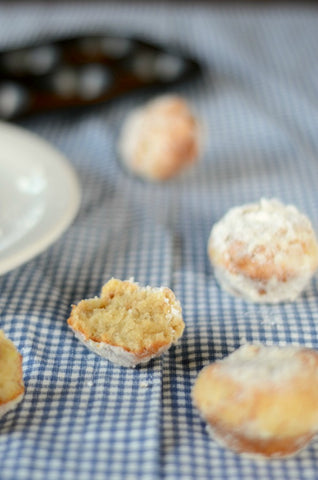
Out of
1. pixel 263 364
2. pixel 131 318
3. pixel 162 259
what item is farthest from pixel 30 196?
pixel 263 364

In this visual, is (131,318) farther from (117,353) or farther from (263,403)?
(263,403)

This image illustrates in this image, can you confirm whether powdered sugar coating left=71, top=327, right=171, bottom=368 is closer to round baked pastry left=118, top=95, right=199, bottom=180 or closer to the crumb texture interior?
the crumb texture interior

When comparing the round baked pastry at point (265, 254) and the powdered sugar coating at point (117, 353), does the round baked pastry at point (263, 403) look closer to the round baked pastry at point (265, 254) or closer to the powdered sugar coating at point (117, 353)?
the powdered sugar coating at point (117, 353)

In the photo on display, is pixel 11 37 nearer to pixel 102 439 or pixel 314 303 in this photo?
pixel 314 303

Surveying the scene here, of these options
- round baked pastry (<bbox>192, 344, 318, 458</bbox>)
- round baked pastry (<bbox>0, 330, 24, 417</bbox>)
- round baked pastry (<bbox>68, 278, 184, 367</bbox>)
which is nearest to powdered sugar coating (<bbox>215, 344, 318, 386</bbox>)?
round baked pastry (<bbox>192, 344, 318, 458</bbox>)

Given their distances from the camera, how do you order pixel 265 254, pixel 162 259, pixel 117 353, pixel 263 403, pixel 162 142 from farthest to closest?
1. pixel 162 142
2. pixel 162 259
3. pixel 265 254
4. pixel 117 353
5. pixel 263 403

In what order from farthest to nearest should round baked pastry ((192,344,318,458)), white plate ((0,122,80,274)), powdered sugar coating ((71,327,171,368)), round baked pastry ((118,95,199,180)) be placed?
round baked pastry ((118,95,199,180))
white plate ((0,122,80,274))
powdered sugar coating ((71,327,171,368))
round baked pastry ((192,344,318,458))

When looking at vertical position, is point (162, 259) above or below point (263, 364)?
below
